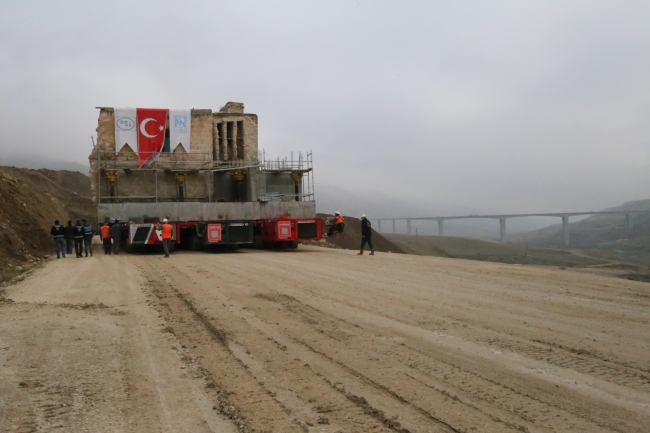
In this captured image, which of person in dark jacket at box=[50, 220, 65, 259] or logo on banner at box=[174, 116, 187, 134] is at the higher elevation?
logo on banner at box=[174, 116, 187, 134]

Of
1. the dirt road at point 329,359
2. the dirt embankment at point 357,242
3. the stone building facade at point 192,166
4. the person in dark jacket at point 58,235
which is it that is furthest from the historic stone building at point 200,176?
the dirt road at point 329,359

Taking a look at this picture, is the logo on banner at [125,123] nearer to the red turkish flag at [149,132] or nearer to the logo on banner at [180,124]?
the red turkish flag at [149,132]

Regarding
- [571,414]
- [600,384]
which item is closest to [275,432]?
[571,414]

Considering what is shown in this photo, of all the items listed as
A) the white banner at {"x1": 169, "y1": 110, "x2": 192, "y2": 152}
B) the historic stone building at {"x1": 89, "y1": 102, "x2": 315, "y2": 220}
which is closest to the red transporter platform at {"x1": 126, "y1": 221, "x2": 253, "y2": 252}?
the historic stone building at {"x1": 89, "y1": 102, "x2": 315, "y2": 220}

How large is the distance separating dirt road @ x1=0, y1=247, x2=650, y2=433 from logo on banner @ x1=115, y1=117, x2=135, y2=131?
15812 millimetres

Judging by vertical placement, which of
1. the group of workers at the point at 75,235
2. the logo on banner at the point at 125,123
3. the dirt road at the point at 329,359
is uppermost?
the logo on banner at the point at 125,123

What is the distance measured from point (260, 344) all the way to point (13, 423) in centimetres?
287

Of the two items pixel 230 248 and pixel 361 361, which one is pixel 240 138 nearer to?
pixel 230 248

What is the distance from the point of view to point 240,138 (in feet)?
94.6

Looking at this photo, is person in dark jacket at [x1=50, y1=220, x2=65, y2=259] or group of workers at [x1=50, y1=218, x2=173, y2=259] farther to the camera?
group of workers at [x1=50, y1=218, x2=173, y2=259]

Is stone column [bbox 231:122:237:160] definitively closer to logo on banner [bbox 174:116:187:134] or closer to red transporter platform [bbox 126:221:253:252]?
logo on banner [bbox 174:116:187:134]

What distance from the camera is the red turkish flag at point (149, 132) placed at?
85.0ft

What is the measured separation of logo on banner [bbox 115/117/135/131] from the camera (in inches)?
1010

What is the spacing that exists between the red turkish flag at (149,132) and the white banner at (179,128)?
1.37 feet
